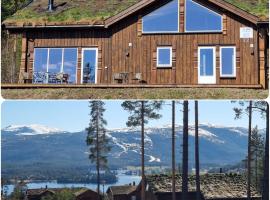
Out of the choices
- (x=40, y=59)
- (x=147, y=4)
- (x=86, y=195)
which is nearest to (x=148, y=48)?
(x=147, y=4)

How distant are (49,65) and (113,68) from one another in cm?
154

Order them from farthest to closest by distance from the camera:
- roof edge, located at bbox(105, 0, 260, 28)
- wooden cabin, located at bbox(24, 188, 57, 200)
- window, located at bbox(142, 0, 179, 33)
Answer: window, located at bbox(142, 0, 179, 33) → roof edge, located at bbox(105, 0, 260, 28) → wooden cabin, located at bbox(24, 188, 57, 200)

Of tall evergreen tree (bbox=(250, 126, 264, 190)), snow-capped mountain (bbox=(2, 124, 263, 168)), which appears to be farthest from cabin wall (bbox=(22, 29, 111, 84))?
tall evergreen tree (bbox=(250, 126, 264, 190))

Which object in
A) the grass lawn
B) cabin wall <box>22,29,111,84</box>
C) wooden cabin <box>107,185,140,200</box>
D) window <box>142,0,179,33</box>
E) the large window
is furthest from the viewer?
cabin wall <box>22,29,111,84</box>

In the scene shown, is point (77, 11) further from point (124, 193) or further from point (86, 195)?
point (124, 193)

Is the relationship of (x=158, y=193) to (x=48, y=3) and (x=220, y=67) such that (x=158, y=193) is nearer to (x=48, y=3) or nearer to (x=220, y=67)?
(x=220, y=67)

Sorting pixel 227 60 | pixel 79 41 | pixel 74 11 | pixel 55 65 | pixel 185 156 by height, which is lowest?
pixel 185 156

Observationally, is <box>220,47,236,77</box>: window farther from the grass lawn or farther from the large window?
the large window

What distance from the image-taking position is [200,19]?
21266 millimetres

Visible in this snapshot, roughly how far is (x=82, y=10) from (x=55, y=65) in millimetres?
1675

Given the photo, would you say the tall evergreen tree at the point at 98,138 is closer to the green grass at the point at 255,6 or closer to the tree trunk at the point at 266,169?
the tree trunk at the point at 266,169

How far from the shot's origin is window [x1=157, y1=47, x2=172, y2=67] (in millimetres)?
21328

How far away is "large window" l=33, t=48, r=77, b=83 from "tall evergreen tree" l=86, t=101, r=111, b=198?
1857 millimetres

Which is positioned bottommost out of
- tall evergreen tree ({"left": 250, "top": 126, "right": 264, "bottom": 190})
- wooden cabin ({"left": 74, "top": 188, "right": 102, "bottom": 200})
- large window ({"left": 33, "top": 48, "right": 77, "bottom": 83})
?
wooden cabin ({"left": 74, "top": 188, "right": 102, "bottom": 200})
